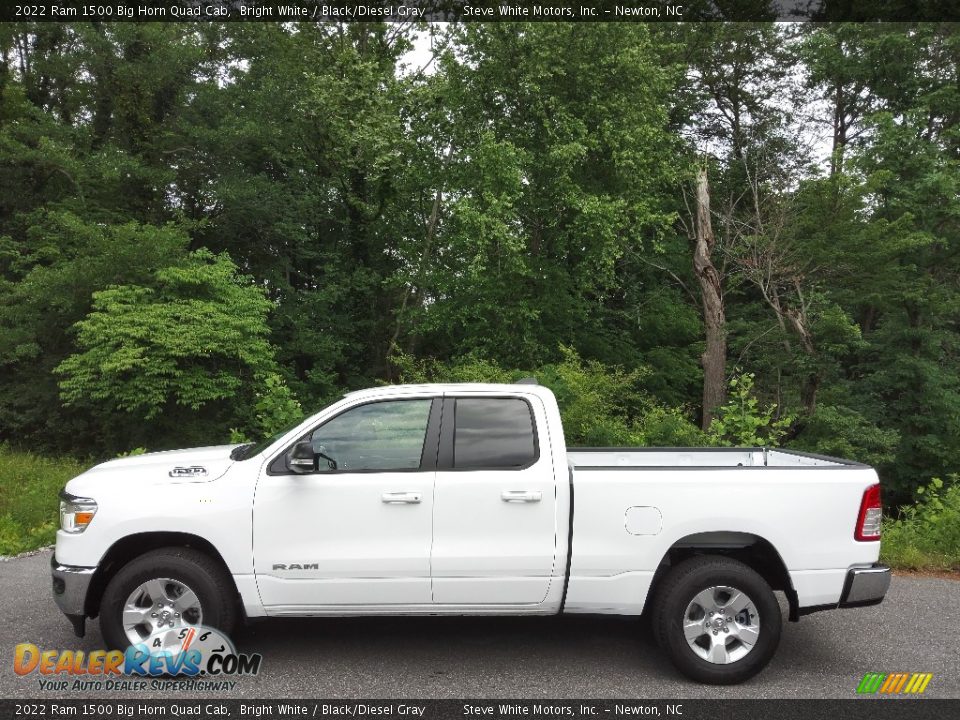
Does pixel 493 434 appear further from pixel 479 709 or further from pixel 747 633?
pixel 747 633

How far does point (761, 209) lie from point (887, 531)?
1242 centimetres

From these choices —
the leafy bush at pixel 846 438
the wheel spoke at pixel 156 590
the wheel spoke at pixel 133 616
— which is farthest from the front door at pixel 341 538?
the leafy bush at pixel 846 438

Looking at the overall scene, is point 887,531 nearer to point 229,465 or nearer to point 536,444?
point 536,444

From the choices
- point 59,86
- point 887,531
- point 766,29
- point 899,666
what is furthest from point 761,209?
point 59,86

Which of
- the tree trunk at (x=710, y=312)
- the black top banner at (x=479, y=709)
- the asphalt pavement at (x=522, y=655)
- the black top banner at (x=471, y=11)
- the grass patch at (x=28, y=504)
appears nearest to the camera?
the black top banner at (x=479, y=709)

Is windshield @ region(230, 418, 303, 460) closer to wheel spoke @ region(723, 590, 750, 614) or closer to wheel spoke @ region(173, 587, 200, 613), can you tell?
wheel spoke @ region(173, 587, 200, 613)

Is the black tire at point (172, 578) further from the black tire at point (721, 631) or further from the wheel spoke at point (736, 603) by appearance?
the wheel spoke at point (736, 603)

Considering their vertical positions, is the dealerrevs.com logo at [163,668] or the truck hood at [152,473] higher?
the truck hood at [152,473]

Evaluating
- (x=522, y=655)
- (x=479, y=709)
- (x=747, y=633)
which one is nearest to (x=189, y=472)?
(x=479, y=709)

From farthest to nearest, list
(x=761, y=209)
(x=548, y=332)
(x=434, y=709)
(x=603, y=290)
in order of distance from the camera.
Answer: (x=603, y=290) → (x=548, y=332) → (x=761, y=209) → (x=434, y=709)

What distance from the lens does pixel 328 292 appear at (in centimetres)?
2334

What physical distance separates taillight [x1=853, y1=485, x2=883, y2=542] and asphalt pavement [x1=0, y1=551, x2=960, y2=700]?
3.02ft

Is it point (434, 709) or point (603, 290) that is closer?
point (434, 709)

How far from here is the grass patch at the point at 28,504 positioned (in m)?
8.61
